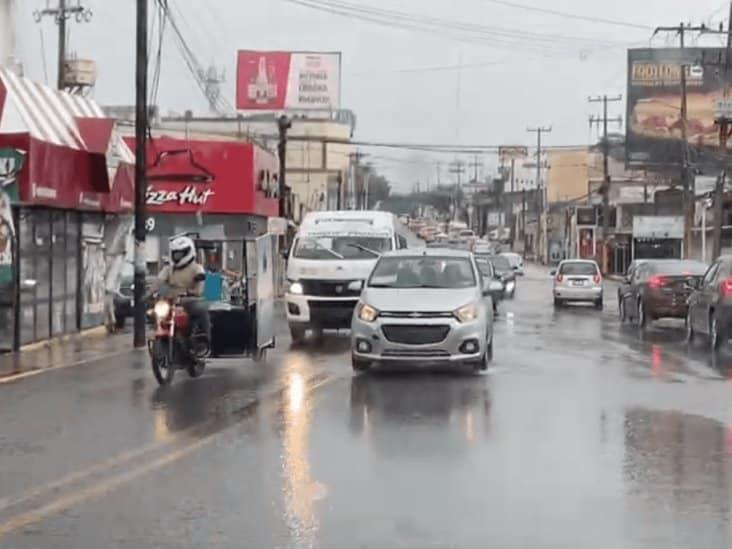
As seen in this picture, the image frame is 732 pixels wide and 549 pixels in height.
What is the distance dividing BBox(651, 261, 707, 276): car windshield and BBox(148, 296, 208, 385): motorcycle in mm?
15407

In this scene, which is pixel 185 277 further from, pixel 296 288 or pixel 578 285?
pixel 578 285

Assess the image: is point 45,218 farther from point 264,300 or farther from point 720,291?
point 720,291

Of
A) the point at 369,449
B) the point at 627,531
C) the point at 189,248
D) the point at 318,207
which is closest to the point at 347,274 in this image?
the point at 189,248

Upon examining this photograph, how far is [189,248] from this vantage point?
15586 millimetres

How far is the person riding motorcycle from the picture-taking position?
51.0 ft

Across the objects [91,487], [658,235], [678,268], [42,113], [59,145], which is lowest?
[91,487]

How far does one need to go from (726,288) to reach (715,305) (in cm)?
51

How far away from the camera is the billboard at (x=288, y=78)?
197ft

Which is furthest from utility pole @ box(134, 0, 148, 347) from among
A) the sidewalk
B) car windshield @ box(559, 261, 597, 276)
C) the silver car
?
car windshield @ box(559, 261, 597, 276)

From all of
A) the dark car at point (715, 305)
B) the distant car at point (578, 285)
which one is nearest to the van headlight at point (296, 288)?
the dark car at point (715, 305)

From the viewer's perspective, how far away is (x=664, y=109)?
61.1 meters

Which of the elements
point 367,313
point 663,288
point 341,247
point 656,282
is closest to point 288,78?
point 656,282

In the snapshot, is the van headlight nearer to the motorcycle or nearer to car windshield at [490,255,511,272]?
the motorcycle

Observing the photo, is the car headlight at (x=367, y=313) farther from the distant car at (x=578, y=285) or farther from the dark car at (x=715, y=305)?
the distant car at (x=578, y=285)
